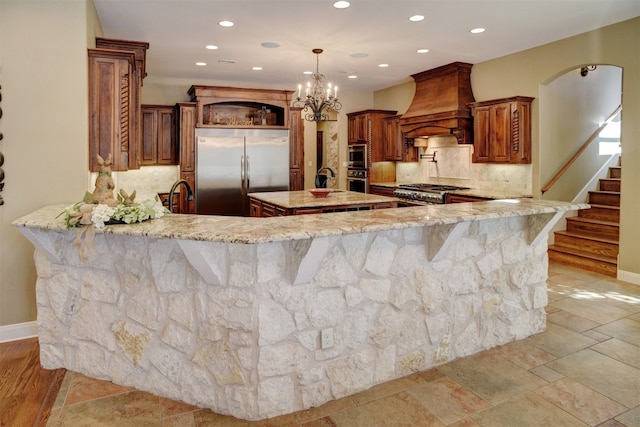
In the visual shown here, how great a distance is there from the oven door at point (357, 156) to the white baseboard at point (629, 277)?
438cm

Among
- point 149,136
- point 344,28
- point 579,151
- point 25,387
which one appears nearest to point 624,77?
point 579,151

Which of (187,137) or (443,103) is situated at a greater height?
(443,103)

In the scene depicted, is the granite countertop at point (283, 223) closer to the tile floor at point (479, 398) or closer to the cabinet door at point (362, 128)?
the tile floor at point (479, 398)

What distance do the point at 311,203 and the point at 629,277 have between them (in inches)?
142

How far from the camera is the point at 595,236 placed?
5547 mm

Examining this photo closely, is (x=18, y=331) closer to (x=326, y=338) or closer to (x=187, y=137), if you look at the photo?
(x=326, y=338)

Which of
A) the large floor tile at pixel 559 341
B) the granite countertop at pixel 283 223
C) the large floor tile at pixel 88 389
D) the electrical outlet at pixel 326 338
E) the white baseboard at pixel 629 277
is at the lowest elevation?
the large floor tile at pixel 88 389

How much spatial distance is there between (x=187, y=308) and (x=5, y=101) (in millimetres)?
2233

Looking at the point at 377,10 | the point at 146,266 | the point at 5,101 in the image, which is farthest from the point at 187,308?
the point at 377,10

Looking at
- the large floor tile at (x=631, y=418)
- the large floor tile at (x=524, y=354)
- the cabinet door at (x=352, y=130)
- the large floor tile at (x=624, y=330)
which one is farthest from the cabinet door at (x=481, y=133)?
the large floor tile at (x=631, y=418)

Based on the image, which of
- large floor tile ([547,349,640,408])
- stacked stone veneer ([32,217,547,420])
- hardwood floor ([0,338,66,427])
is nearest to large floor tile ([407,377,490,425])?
stacked stone veneer ([32,217,547,420])

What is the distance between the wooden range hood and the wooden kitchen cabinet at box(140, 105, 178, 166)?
401cm

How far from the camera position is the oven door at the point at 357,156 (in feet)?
26.3

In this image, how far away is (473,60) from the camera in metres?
6.07
